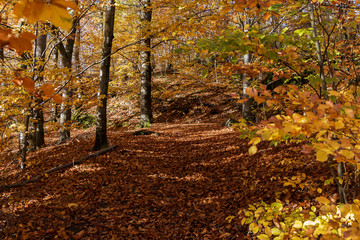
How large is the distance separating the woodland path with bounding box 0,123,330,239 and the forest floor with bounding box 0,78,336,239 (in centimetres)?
2

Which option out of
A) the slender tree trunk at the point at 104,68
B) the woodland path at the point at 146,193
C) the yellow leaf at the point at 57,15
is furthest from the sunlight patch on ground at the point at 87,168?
the yellow leaf at the point at 57,15

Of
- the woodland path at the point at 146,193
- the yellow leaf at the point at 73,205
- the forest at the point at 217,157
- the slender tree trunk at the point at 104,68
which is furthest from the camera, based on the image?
the slender tree trunk at the point at 104,68

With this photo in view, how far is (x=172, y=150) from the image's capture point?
807cm

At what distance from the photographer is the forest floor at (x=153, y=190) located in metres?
3.86

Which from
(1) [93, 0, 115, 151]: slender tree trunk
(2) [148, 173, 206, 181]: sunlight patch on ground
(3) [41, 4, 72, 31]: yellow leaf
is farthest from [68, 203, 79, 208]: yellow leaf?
(3) [41, 4, 72, 31]: yellow leaf

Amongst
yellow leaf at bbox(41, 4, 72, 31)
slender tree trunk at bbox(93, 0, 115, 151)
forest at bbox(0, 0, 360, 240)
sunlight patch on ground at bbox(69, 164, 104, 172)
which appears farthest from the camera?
slender tree trunk at bbox(93, 0, 115, 151)

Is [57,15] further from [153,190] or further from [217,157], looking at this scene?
[217,157]

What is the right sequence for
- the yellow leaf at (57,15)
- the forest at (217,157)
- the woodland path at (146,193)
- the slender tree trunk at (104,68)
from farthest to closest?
the slender tree trunk at (104,68) → the woodland path at (146,193) → the forest at (217,157) → the yellow leaf at (57,15)

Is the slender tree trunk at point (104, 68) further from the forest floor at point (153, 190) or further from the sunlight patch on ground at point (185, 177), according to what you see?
the sunlight patch on ground at point (185, 177)

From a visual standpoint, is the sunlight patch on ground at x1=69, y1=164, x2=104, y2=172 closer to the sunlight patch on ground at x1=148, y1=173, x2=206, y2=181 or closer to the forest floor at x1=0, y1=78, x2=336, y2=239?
the forest floor at x1=0, y1=78, x2=336, y2=239

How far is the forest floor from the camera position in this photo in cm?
386

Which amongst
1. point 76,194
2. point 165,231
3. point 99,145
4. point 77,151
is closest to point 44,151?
point 77,151

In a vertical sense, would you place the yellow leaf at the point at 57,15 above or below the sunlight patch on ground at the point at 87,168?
above

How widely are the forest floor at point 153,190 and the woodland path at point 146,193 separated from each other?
0.02m
